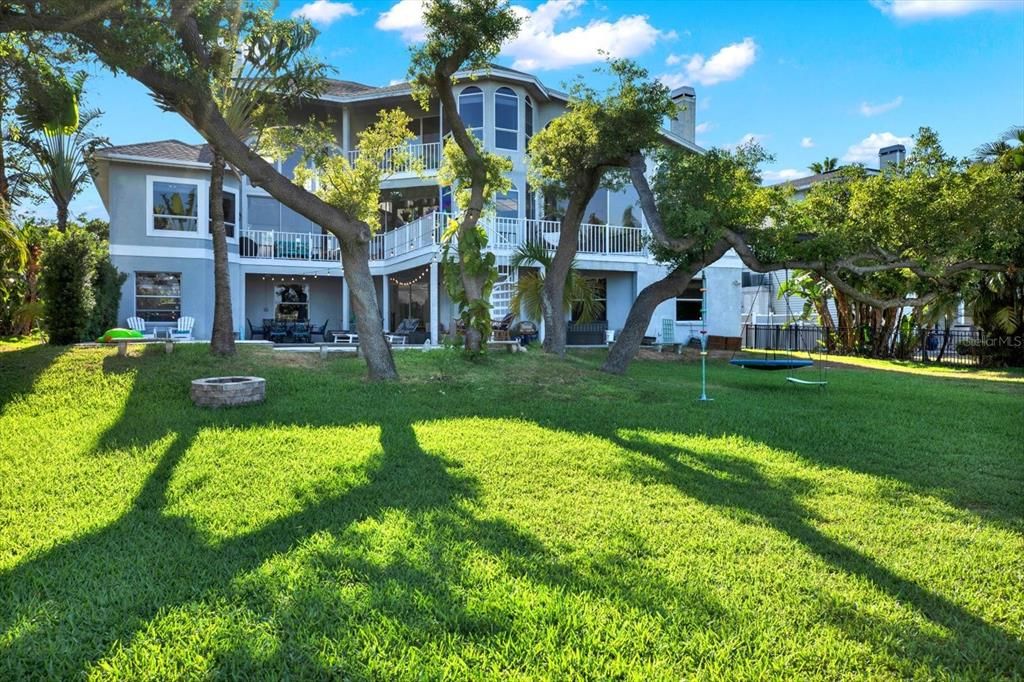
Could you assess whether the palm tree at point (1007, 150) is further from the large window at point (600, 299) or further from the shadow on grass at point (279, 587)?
the shadow on grass at point (279, 587)

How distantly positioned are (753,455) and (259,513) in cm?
503

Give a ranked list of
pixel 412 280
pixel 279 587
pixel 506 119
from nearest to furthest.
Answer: pixel 279 587 < pixel 506 119 < pixel 412 280

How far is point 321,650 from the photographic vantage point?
2.93 m

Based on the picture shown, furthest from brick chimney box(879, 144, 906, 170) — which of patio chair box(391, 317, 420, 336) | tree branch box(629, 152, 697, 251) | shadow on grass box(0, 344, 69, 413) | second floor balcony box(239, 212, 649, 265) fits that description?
shadow on grass box(0, 344, 69, 413)

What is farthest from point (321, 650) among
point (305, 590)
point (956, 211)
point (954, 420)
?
point (956, 211)

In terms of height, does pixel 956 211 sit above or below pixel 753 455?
above

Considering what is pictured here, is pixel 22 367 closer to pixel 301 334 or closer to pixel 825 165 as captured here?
pixel 301 334

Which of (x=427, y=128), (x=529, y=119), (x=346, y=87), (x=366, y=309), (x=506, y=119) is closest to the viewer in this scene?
(x=366, y=309)

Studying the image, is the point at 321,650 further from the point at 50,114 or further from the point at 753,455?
the point at 50,114

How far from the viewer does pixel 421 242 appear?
59.6ft

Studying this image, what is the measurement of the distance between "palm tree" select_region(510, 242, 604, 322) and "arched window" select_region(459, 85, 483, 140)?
18.2 feet

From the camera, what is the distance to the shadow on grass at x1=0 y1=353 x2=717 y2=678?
2932 mm

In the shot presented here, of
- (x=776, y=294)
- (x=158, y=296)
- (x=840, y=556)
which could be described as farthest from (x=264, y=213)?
(x=776, y=294)

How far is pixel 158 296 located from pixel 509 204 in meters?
11.6
